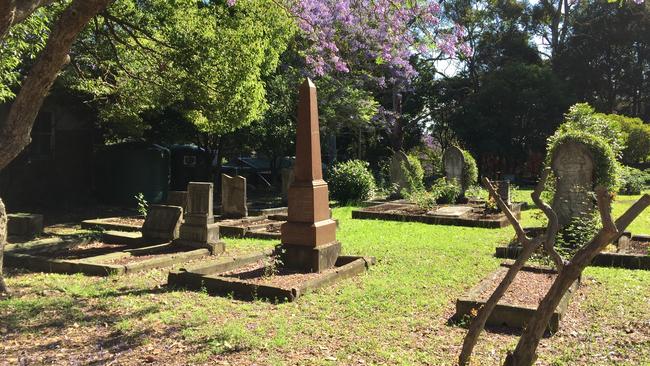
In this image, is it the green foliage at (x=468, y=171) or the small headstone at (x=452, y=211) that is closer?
the small headstone at (x=452, y=211)

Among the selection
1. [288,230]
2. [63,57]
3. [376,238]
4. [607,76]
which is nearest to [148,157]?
[376,238]

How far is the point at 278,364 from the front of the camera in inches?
177

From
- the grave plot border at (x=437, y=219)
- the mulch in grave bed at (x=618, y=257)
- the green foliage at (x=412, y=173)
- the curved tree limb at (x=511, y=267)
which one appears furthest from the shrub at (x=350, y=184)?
the curved tree limb at (x=511, y=267)

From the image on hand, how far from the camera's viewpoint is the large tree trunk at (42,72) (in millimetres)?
5715

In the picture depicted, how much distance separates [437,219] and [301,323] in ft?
30.2

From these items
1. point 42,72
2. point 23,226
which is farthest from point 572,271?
point 23,226

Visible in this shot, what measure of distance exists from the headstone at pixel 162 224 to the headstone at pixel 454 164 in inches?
425

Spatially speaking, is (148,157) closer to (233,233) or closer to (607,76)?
(233,233)

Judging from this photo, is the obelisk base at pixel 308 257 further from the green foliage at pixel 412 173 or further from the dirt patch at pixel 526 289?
the green foliage at pixel 412 173

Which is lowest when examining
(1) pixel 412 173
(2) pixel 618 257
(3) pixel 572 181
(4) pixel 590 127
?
(2) pixel 618 257

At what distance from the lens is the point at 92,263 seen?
8.41 meters

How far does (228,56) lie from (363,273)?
599cm

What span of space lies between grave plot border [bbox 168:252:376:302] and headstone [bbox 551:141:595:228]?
378 centimetres

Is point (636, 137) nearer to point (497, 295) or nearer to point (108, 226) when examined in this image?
point (108, 226)
